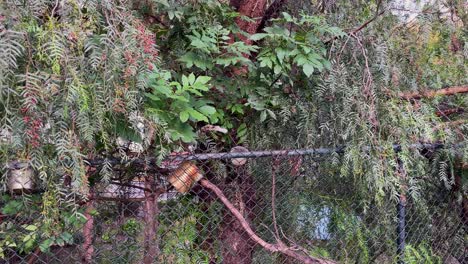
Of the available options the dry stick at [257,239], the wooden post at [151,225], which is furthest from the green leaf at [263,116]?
the wooden post at [151,225]

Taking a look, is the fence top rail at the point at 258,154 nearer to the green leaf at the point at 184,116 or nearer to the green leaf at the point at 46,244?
the green leaf at the point at 184,116

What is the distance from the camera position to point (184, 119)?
1869 mm

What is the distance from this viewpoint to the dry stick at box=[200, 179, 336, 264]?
231 cm

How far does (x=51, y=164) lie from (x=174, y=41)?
1298mm

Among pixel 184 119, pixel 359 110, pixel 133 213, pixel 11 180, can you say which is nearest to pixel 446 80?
pixel 359 110

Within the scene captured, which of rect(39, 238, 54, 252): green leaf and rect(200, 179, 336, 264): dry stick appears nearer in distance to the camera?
rect(39, 238, 54, 252): green leaf

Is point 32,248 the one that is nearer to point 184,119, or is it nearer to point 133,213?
point 133,213

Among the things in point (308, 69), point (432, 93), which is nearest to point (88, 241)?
point (308, 69)

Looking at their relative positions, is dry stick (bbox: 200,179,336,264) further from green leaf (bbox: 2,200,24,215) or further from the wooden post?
green leaf (bbox: 2,200,24,215)

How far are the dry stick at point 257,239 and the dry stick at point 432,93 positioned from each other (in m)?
1.17

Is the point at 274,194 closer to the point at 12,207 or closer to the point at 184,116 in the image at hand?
the point at 184,116

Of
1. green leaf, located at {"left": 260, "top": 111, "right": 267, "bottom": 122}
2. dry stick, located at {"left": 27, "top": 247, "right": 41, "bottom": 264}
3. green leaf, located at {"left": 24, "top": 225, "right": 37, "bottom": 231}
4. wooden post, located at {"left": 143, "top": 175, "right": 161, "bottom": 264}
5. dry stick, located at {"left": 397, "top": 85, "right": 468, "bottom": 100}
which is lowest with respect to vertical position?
dry stick, located at {"left": 27, "top": 247, "right": 41, "bottom": 264}

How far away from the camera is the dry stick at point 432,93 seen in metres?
2.68

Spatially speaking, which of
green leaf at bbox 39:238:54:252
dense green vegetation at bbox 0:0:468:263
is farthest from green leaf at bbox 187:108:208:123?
green leaf at bbox 39:238:54:252
